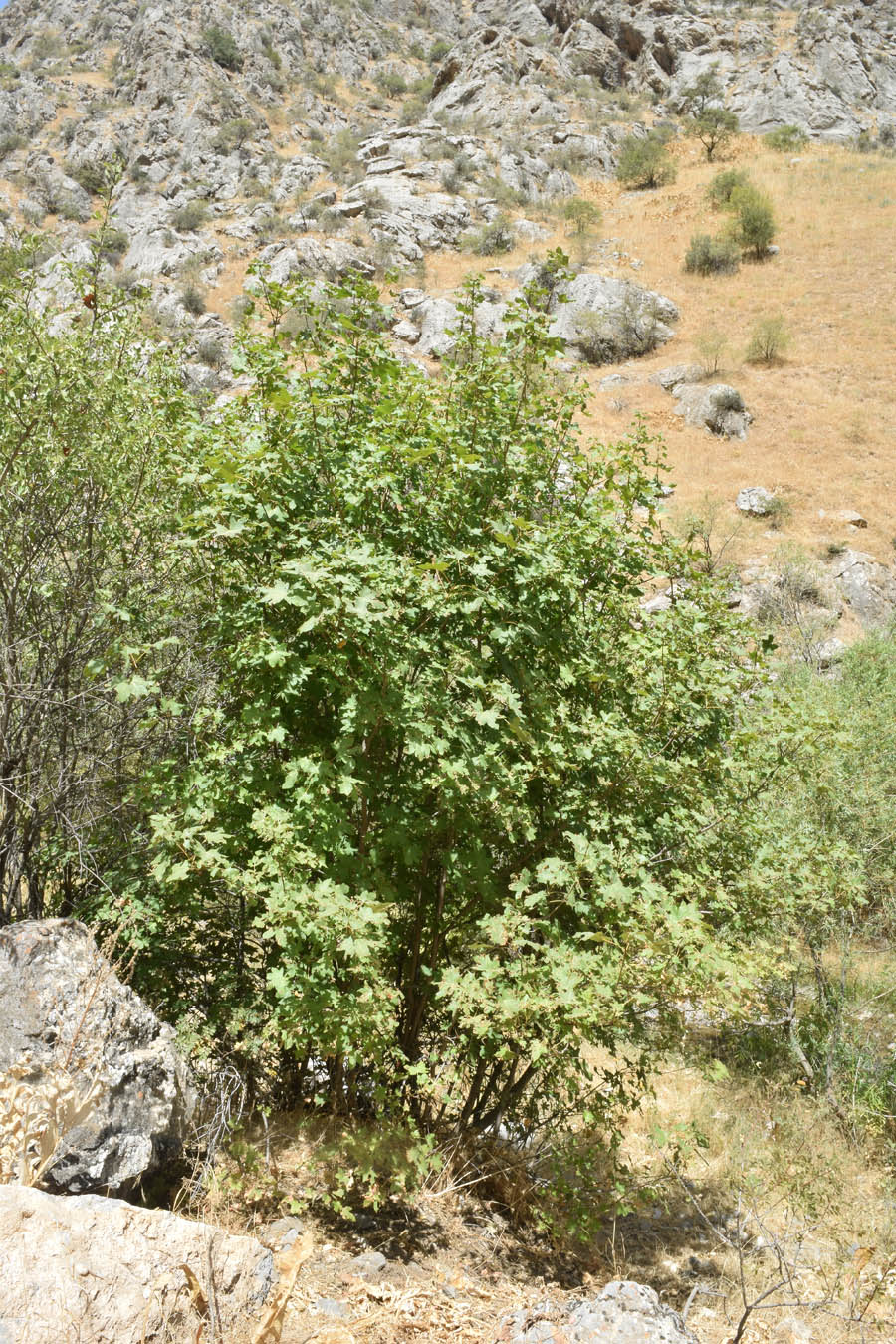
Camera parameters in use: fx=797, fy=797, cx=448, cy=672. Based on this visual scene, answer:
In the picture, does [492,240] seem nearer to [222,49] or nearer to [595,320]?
[595,320]

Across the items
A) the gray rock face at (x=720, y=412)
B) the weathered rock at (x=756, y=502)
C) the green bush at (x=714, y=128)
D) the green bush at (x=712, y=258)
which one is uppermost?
the green bush at (x=714, y=128)

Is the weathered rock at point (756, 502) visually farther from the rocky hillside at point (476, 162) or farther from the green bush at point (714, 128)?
the green bush at point (714, 128)

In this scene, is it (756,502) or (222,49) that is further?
(222,49)

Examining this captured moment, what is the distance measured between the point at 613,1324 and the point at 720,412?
73.6ft

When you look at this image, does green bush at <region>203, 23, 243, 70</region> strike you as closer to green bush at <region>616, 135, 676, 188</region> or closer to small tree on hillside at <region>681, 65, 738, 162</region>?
green bush at <region>616, 135, 676, 188</region>

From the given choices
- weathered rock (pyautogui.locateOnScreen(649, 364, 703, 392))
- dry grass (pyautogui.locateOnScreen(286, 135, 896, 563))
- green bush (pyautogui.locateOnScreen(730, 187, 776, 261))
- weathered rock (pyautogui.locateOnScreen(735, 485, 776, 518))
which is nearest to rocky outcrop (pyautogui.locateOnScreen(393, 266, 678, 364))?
dry grass (pyautogui.locateOnScreen(286, 135, 896, 563))

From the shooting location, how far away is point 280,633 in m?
3.34

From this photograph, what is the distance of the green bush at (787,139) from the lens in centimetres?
4012

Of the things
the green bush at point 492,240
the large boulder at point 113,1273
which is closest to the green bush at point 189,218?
the green bush at point 492,240

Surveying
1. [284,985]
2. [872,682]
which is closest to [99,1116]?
[284,985]

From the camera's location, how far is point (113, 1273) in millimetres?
2342

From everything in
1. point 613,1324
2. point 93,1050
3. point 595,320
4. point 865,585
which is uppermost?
point 93,1050

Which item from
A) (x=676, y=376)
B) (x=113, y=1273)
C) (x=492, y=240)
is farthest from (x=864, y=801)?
(x=492, y=240)

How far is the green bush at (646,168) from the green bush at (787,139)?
19.9 feet
